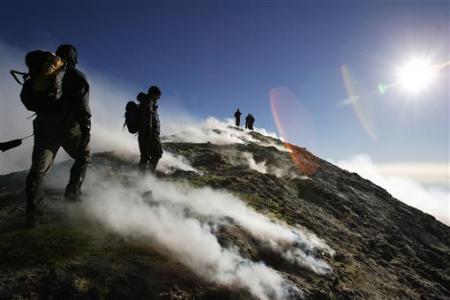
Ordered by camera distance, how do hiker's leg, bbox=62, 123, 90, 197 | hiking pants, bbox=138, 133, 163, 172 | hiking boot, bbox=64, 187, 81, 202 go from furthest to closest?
hiking pants, bbox=138, 133, 163, 172, hiking boot, bbox=64, 187, 81, 202, hiker's leg, bbox=62, 123, 90, 197

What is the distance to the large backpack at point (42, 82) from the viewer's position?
5969 millimetres

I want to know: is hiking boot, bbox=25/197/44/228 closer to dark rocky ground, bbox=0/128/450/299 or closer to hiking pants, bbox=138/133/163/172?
dark rocky ground, bbox=0/128/450/299

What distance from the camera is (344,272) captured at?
9.32 metres

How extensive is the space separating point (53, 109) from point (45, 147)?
2.31 feet

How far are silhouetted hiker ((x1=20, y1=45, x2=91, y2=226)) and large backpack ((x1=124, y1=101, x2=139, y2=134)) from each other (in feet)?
16.0

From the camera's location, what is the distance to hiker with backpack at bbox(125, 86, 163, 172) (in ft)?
39.7

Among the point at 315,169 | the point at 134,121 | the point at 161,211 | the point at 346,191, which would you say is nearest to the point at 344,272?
the point at 161,211

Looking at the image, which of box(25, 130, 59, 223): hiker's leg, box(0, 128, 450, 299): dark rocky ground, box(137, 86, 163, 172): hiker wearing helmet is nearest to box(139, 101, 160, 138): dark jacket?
box(137, 86, 163, 172): hiker wearing helmet

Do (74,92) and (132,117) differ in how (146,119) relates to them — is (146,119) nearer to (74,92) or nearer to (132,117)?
(132,117)

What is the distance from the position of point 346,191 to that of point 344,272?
422 inches

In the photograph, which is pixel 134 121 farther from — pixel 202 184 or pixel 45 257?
pixel 45 257

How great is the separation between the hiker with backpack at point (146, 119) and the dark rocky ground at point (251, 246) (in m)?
2.23

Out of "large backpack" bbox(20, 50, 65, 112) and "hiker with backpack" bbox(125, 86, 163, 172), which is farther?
"hiker with backpack" bbox(125, 86, 163, 172)

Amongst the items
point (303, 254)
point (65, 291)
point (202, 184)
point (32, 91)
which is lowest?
point (65, 291)
